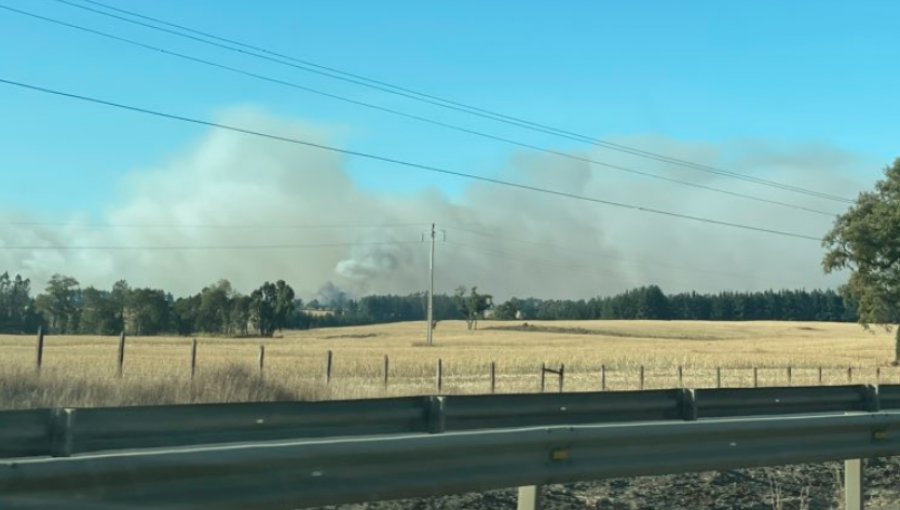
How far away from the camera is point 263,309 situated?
130500mm

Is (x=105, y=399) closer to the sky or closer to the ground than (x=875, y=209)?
closer to the ground

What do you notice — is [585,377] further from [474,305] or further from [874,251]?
[474,305]

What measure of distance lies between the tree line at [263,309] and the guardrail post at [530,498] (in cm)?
5365

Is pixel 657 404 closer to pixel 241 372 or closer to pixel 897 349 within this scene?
pixel 241 372

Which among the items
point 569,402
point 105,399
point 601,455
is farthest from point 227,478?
point 105,399

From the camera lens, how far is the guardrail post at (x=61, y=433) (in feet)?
19.4

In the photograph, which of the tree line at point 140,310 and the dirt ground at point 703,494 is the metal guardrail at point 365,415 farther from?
the tree line at point 140,310

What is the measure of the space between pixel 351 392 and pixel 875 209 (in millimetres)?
39246

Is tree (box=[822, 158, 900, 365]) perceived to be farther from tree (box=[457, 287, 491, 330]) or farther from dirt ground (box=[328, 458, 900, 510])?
tree (box=[457, 287, 491, 330])

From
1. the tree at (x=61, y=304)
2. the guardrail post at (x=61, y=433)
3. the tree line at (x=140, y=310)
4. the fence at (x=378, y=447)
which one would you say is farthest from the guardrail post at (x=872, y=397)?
the tree at (x=61, y=304)

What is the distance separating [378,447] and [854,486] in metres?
4.60

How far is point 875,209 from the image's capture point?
5234cm

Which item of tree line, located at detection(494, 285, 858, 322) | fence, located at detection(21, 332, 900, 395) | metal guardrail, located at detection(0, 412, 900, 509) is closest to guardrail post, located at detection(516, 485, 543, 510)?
metal guardrail, located at detection(0, 412, 900, 509)

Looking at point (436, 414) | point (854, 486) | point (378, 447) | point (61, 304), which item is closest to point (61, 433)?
point (378, 447)
